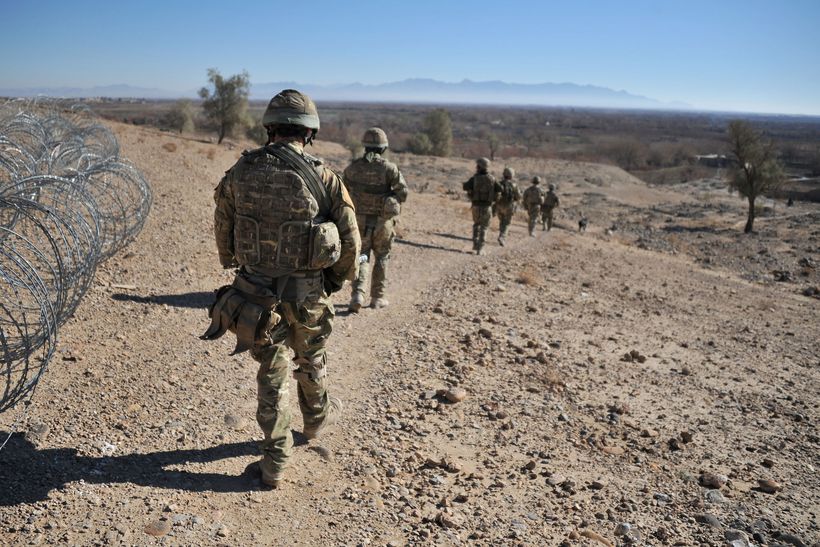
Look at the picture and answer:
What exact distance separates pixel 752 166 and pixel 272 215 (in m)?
27.8

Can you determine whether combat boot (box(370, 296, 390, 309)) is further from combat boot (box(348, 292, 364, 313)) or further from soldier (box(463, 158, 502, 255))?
soldier (box(463, 158, 502, 255))

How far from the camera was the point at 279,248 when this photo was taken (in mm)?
3746

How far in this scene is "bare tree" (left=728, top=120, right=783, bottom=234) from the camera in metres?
25.5

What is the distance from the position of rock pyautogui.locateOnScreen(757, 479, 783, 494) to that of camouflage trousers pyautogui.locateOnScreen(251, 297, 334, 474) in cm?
365

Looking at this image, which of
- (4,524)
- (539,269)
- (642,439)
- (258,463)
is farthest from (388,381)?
(539,269)

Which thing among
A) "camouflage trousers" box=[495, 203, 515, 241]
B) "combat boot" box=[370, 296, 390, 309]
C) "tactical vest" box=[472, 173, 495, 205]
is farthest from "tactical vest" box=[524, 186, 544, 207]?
"combat boot" box=[370, 296, 390, 309]

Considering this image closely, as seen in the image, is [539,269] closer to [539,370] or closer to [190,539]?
[539,370]

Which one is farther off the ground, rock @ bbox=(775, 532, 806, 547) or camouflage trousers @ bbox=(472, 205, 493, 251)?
camouflage trousers @ bbox=(472, 205, 493, 251)

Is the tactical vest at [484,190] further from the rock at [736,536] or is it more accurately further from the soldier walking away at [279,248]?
the rock at [736,536]

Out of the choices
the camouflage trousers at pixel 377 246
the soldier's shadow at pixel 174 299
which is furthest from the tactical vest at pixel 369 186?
the soldier's shadow at pixel 174 299

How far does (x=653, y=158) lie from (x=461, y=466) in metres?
77.9

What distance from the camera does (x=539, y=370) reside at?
6.60 metres

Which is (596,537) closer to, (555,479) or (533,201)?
(555,479)

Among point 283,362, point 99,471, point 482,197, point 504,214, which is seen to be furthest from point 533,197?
point 99,471
